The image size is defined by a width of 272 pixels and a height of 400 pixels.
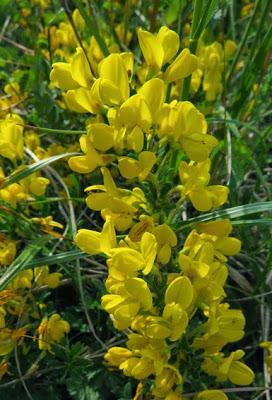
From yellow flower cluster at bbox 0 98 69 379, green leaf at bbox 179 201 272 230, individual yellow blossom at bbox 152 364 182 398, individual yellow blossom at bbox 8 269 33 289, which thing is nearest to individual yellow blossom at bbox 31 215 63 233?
yellow flower cluster at bbox 0 98 69 379

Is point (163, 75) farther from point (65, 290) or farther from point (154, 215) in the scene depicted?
point (65, 290)

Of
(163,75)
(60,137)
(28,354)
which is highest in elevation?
(163,75)

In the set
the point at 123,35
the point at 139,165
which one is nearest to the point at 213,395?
the point at 139,165

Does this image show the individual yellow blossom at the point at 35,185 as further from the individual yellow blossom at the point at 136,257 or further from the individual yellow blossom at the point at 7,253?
the individual yellow blossom at the point at 136,257

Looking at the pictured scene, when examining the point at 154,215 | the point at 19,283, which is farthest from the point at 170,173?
the point at 19,283

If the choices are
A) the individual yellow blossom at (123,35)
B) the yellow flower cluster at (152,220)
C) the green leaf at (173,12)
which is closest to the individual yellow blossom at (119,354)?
the yellow flower cluster at (152,220)

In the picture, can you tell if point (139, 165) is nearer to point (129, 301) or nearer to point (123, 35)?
point (129, 301)
